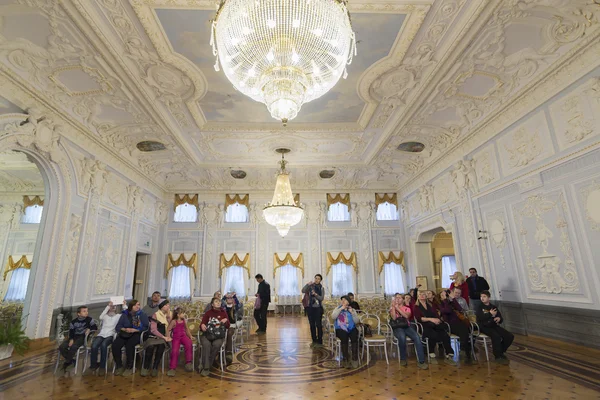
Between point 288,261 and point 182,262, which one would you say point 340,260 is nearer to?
point 288,261

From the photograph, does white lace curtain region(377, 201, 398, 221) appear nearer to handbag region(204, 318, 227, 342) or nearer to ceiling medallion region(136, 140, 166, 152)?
ceiling medallion region(136, 140, 166, 152)

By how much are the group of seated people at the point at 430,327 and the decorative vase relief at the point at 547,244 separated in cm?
201

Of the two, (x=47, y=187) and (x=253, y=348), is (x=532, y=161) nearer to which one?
(x=253, y=348)

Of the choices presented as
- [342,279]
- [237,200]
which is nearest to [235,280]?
[237,200]

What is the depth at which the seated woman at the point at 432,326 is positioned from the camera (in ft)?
18.6

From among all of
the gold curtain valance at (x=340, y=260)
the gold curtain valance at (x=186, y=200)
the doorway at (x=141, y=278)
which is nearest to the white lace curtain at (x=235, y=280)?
the doorway at (x=141, y=278)

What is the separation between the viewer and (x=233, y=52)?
3.48 metres

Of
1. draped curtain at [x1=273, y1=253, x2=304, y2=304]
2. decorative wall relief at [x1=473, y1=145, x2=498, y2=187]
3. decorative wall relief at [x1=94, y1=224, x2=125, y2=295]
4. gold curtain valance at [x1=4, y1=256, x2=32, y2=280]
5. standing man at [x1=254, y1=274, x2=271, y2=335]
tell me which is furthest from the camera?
draped curtain at [x1=273, y1=253, x2=304, y2=304]

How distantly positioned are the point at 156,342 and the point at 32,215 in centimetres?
1183

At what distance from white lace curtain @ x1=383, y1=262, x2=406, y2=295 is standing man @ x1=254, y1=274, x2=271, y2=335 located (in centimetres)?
694

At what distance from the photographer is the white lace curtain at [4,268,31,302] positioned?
12789 millimetres

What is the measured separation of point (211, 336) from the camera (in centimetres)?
546

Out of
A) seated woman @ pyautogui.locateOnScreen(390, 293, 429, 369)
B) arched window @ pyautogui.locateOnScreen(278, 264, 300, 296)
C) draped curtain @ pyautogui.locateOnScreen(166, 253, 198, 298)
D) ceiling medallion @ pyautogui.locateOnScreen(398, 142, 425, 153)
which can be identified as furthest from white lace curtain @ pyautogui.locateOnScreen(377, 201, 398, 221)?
seated woman @ pyautogui.locateOnScreen(390, 293, 429, 369)

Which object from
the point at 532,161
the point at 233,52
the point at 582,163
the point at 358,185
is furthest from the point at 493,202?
the point at 233,52
